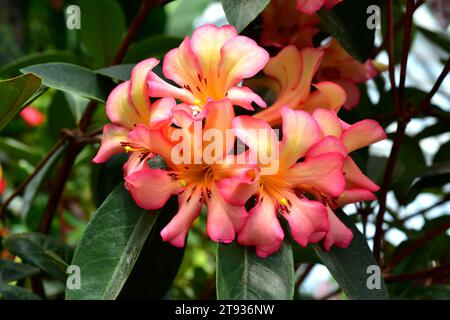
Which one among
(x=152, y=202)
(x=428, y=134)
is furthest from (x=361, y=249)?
(x=428, y=134)

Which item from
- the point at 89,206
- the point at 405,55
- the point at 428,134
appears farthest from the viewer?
the point at 89,206

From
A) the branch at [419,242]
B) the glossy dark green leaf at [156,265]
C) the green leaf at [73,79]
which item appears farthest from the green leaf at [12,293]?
the branch at [419,242]

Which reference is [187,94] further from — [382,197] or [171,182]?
[382,197]

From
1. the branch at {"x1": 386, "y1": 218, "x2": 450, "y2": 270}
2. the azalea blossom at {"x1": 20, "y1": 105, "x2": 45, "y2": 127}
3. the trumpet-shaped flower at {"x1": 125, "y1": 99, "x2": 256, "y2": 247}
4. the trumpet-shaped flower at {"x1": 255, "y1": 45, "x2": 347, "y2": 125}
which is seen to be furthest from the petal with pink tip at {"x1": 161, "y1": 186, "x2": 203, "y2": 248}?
the azalea blossom at {"x1": 20, "y1": 105, "x2": 45, "y2": 127}

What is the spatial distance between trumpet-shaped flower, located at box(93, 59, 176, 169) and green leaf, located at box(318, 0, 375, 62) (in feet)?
0.70

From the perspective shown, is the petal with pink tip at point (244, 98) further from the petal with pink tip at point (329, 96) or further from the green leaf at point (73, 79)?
the green leaf at point (73, 79)

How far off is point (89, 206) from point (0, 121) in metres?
1.32

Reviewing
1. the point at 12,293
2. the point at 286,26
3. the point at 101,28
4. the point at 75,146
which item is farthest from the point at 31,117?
the point at 286,26

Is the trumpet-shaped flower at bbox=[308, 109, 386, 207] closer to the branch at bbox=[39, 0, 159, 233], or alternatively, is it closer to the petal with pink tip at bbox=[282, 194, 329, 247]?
the petal with pink tip at bbox=[282, 194, 329, 247]

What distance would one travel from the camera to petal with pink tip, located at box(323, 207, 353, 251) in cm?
63

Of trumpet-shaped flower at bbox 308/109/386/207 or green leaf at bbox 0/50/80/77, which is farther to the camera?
green leaf at bbox 0/50/80/77

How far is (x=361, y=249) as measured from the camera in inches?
26.1

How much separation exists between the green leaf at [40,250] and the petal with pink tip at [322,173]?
34 cm

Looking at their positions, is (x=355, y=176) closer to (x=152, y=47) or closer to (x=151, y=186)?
(x=151, y=186)
